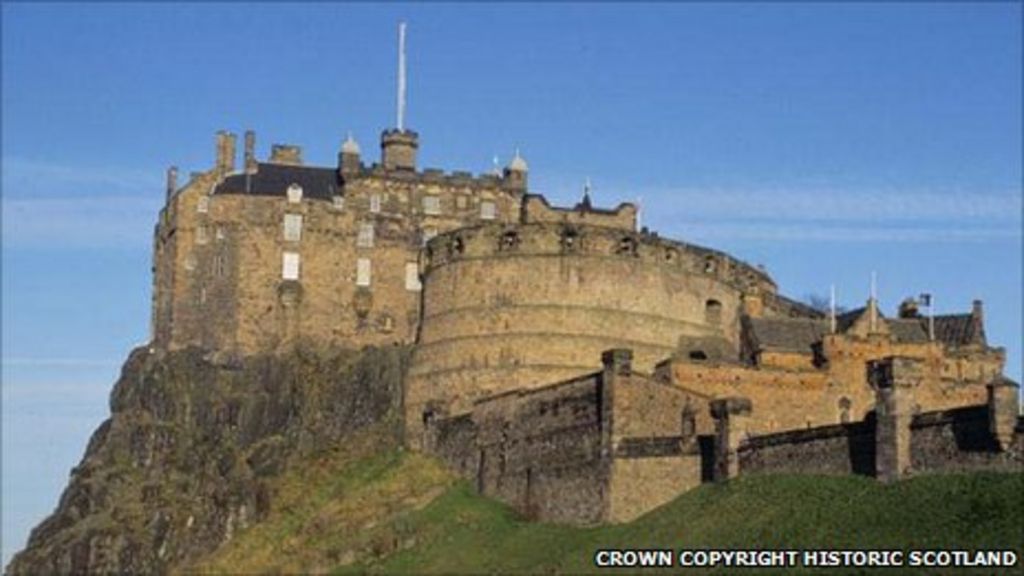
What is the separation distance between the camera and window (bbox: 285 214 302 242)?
7831 cm

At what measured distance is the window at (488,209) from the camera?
80.4 meters

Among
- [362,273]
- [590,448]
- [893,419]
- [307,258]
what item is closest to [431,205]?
[362,273]

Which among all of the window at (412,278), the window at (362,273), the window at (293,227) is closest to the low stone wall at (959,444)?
the window at (412,278)

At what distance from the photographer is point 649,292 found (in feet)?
229

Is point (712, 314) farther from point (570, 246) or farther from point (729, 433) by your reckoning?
point (729, 433)

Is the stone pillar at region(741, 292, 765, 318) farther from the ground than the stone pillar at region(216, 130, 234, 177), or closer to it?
closer to it

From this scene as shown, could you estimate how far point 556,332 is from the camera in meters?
68.6

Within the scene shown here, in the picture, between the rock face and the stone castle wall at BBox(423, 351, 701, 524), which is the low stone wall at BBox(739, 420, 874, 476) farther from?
the rock face

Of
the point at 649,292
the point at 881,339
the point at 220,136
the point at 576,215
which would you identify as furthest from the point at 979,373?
the point at 220,136

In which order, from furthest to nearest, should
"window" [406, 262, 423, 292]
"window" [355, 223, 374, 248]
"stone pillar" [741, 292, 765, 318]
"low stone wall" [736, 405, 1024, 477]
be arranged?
"window" [355, 223, 374, 248], "window" [406, 262, 423, 292], "stone pillar" [741, 292, 765, 318], "low stone wall" [736, 405, 1024, 477]

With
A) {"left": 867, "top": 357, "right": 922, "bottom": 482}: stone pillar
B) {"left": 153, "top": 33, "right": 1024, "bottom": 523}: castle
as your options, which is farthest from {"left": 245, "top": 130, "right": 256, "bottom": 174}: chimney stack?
{"left": 867, "top": 357, "right": 922, "bottom": 482}: stone pillar

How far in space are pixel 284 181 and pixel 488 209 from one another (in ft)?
28.4

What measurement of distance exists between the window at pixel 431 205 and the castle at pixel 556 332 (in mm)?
75

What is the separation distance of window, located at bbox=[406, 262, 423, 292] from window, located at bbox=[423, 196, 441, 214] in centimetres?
269
